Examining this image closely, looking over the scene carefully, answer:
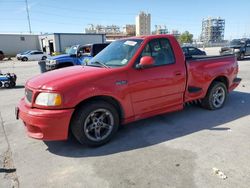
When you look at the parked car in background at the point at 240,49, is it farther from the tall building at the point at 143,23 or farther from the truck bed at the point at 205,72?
the tall building at the point at 143,23

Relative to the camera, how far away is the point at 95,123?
3.73m

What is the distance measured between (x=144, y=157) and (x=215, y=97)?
304cm

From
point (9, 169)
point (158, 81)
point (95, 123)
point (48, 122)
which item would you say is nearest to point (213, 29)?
point (158, 81)

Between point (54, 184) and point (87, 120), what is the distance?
1104 mm

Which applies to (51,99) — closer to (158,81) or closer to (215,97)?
(158,81)

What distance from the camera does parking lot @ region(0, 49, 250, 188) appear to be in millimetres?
2846

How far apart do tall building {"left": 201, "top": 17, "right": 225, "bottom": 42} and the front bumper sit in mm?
132567

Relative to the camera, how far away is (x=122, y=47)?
4.43 metres

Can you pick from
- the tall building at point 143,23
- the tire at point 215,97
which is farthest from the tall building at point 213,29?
the tire at point 215,97

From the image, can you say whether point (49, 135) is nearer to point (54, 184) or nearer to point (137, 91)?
point (54, 184)

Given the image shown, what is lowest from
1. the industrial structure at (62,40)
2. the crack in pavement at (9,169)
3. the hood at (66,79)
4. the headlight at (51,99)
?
the crack in pavement at (9,169)

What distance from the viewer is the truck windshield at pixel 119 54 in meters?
4.05

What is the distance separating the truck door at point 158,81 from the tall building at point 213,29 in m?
131

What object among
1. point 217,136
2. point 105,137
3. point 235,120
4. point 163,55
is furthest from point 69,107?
point 235,120
